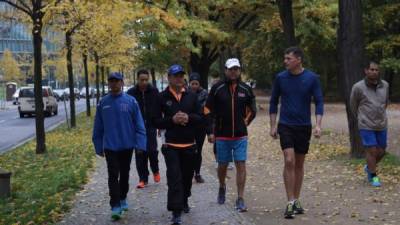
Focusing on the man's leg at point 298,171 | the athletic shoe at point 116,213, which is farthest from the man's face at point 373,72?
the athletic shoe at point 116,213

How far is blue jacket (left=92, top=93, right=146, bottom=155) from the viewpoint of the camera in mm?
7602

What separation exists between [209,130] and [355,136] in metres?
5.45

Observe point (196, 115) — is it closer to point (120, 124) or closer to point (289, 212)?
point (120, 124)

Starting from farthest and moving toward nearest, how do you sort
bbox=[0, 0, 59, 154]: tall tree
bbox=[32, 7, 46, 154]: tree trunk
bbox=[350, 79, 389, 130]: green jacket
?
bbox=[32, 7, 46, 154]: tree trunk, bbox=[0, 0, 59, 154]: tall tree, bbox=[350, 79, 389, 130]: green jacket

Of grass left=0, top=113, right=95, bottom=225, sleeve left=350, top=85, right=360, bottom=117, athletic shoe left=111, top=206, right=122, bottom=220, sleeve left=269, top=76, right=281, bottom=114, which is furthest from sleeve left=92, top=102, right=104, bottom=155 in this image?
sleeve left=350, top=85, right=360, bottom=117

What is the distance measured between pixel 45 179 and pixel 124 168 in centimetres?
394

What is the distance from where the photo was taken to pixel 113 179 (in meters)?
7.61

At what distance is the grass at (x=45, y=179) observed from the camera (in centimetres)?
811

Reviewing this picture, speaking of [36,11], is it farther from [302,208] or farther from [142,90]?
[302,208]

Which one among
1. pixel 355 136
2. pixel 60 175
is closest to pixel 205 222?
pixel 60 175

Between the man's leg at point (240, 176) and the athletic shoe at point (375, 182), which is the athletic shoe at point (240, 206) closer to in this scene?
the man's leg at point (240, 176)

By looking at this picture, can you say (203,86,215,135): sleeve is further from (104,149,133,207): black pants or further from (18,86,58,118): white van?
(18,86,58,118): white van

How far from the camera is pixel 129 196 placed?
30.7 feet

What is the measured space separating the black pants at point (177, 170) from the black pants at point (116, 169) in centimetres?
62
